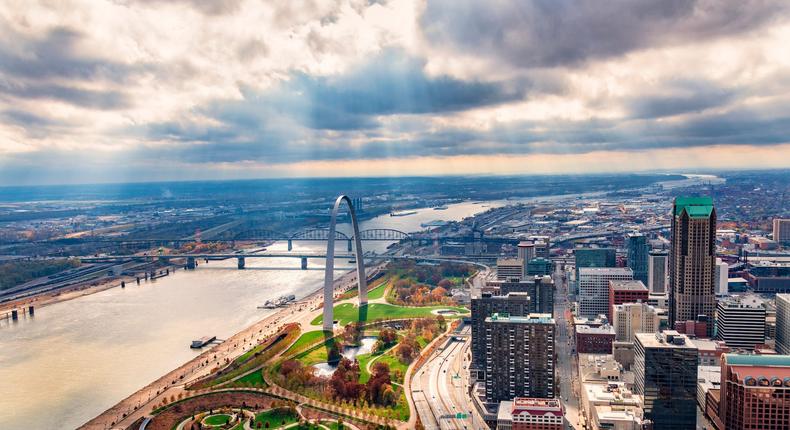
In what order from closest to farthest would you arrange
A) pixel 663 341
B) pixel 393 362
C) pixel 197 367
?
pixel 663 341 < pixel 197 367 < pixel 393 362

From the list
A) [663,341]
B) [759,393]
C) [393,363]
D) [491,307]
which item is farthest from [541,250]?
[759,393]

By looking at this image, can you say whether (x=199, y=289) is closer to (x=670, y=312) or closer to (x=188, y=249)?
(x=188, y=249)

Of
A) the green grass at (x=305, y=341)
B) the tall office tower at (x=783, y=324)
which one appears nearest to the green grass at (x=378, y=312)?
the green grass at (x=305, y=341)

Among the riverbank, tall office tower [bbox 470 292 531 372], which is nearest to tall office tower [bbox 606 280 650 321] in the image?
tall office tower [bbox 470 292 531 372]

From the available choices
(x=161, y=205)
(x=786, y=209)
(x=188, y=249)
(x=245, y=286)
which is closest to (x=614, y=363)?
(x=245, y=286)

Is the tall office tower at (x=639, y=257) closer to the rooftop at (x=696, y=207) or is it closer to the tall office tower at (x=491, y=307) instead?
the rooftop at (x=696, y=207)

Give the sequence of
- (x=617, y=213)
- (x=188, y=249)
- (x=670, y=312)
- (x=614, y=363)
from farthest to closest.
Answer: (x=617, y=213) → (x=188, y=249) → (x=670, y=312) → (x=614, y=363)

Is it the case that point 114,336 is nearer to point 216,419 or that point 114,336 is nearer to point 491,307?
point 216,419
